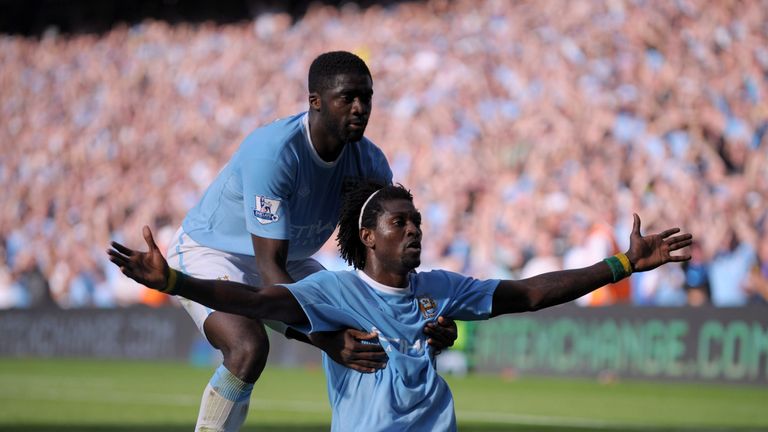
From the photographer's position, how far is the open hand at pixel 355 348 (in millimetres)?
5023

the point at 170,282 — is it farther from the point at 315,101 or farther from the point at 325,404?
Answer: the point at 325,404

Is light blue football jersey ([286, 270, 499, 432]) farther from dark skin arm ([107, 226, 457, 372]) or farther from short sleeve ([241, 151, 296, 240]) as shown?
short sleeve ([241, 151, 296, 240])

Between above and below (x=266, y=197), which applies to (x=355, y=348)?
below

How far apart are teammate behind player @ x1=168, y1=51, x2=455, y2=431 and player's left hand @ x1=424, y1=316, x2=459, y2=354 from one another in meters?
0.99

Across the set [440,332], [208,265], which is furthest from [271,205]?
[440,332]

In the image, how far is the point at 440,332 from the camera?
5.13 m

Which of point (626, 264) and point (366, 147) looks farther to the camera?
point (366, 147)

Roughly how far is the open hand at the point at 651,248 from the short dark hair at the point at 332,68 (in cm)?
151

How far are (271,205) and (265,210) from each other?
0.04 metres

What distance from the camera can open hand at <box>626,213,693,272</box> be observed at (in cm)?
548

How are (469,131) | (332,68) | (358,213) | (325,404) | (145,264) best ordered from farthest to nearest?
(469,131), (325,404), (332,68), (358,213), (145,264)

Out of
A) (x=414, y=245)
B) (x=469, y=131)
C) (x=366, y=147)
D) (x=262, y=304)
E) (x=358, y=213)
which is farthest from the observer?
(x=469, y=131)

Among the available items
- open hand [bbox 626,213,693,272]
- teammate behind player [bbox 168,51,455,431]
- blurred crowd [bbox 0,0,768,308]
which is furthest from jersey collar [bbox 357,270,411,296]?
blurred crowd [bbox 0,0,768,308]

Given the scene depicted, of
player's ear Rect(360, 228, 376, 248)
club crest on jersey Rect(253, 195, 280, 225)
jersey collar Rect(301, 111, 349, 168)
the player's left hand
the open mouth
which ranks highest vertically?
jersey collar Rect(301, 111, 349, 168)
